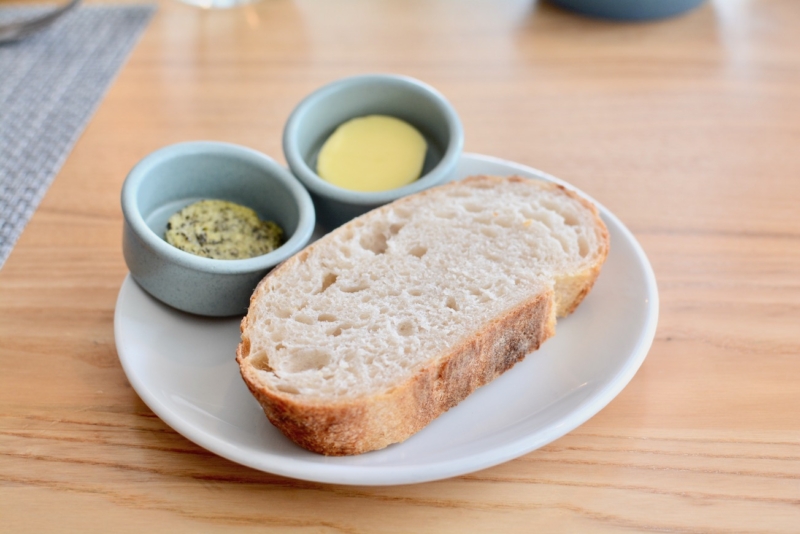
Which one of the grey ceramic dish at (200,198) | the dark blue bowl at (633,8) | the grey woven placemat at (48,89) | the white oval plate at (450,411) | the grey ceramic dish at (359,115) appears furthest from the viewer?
the dark blue bowl at (633,8)

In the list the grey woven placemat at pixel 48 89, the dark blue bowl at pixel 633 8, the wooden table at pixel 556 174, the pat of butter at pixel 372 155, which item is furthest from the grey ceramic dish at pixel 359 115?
the dark blue bowl at pixel 633 8

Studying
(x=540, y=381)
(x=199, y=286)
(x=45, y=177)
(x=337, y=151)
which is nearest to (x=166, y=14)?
(x=45, y=177)

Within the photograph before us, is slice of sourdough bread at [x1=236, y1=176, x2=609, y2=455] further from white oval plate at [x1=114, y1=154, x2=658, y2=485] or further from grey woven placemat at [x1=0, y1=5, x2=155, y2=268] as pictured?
grey woven placemat at [x1=0, y1=5, x2=155, y2=268]

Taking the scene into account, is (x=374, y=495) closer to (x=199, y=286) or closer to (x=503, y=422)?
(x=503, y=422)

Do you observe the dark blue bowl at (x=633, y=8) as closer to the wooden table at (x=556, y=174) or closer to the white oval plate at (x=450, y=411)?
the wooden table at (x=556, y=174)

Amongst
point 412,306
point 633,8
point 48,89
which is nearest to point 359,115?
point 412,306

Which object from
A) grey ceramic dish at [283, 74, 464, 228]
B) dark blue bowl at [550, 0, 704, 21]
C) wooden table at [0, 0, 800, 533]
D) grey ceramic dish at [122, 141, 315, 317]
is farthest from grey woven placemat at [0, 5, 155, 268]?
dark blue bowl at [550, 0, 704, 21]
